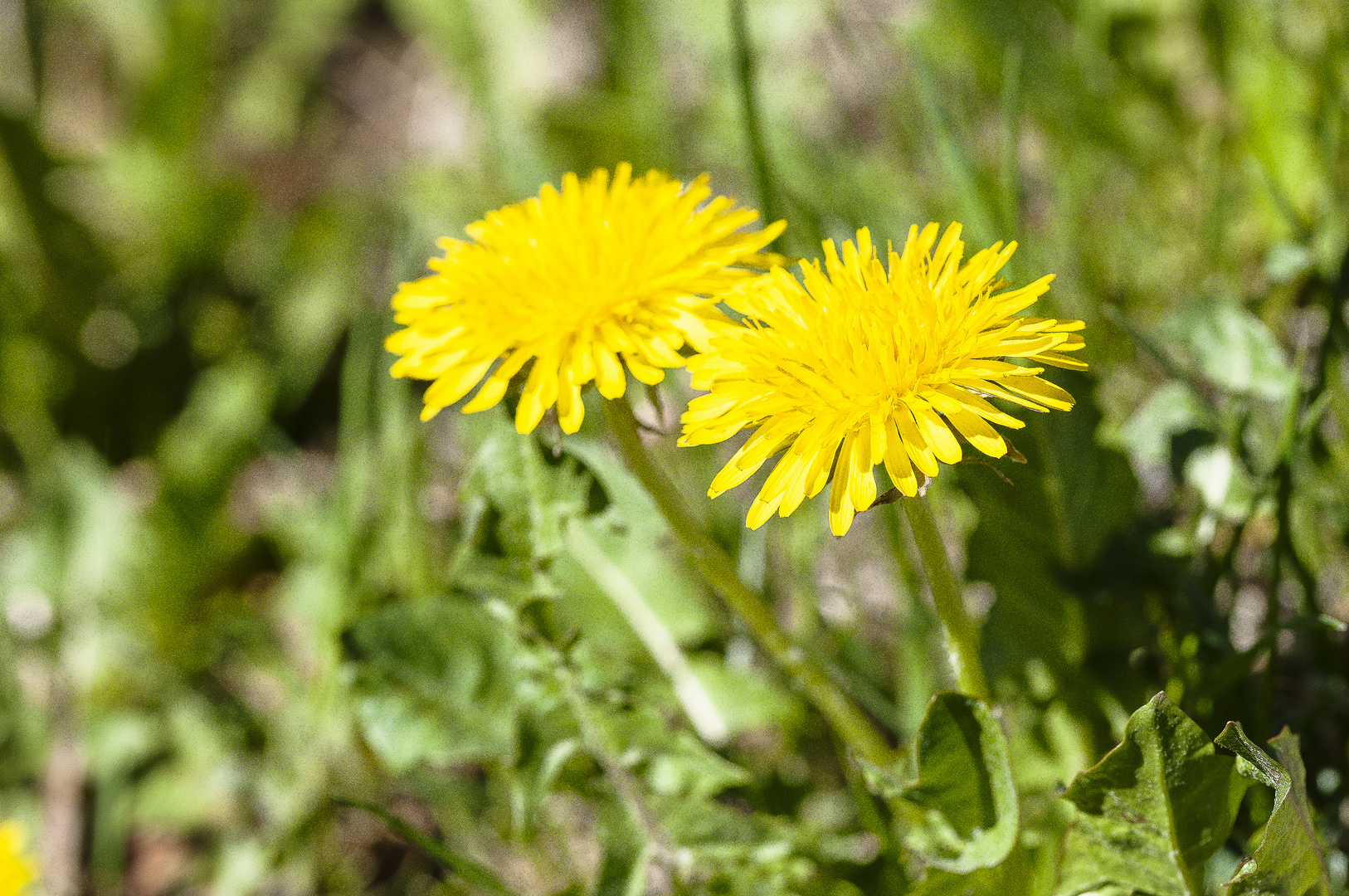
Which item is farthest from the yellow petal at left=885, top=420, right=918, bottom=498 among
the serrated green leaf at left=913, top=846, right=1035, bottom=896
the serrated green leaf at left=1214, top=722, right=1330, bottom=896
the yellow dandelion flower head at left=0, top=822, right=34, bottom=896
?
the yellow dandelion flower head at left=0, top=822, right=34, bottom=896

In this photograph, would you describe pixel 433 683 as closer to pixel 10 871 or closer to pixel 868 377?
pixel 10 871

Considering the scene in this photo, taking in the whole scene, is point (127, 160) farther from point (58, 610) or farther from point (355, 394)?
point (355, 394)

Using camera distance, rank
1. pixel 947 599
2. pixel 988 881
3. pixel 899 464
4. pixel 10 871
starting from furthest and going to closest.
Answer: pixel 10 871 < pixel 988 881 < pixel 947 599 < pixel 899 464

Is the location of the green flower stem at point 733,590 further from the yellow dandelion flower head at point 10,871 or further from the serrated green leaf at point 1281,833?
the yellow dandelion flower head at point 10,871

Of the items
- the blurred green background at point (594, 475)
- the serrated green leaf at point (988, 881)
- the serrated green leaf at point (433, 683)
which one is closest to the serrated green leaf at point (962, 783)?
the serrated green leaf at point (988, 881)

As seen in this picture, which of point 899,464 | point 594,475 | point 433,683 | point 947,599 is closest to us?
point 899,464

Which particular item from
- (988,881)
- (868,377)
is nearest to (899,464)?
(868,377)
